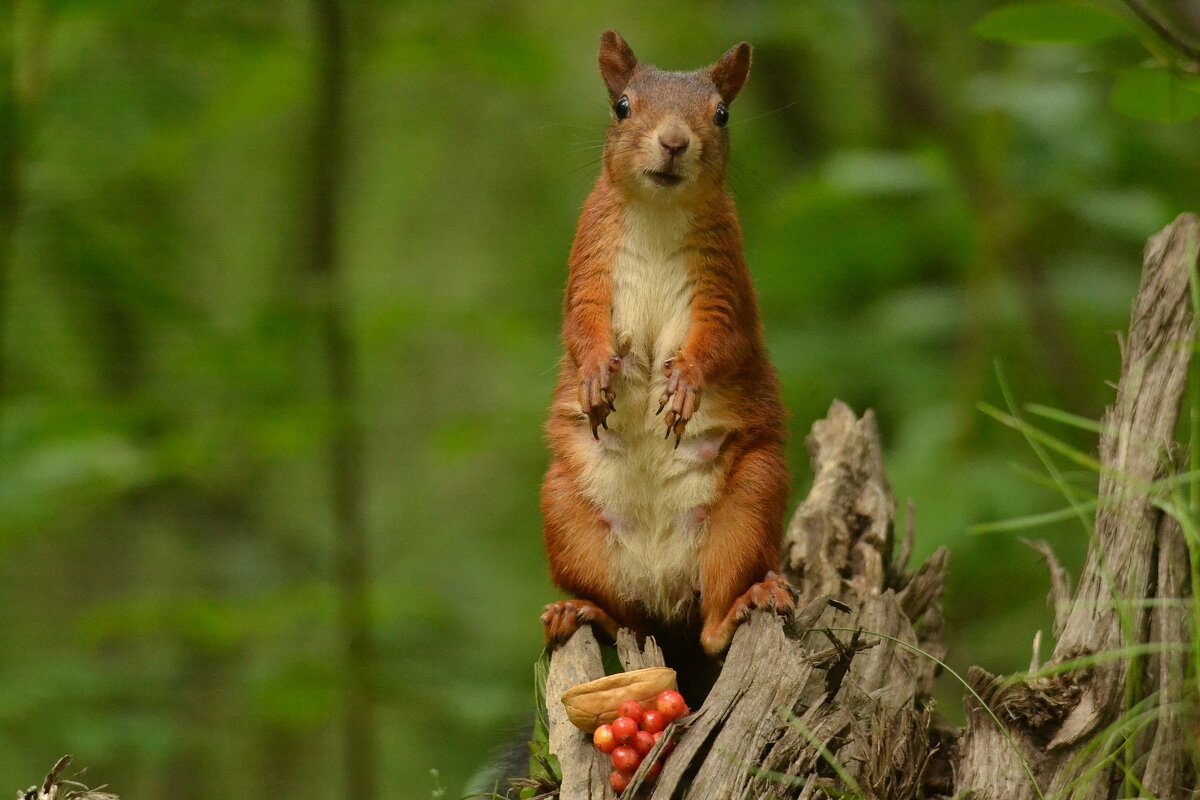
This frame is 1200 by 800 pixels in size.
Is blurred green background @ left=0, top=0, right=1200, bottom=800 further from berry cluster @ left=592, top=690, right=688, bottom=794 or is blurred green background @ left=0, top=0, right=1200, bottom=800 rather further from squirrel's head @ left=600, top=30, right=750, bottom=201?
berry cluster @ left=592, top=690, right=688, bottom=794

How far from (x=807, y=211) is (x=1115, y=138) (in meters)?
1.17

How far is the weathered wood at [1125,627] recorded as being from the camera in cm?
216

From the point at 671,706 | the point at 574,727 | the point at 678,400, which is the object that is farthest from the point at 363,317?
Answer: the point at 671,706

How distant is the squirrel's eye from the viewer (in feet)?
9.66

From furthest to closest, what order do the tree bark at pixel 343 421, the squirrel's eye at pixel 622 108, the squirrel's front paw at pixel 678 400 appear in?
the tree bark at pixel 343 421, the squirrel's eye at pixel 622 108, the squirrel's front paw at pixel 678 400

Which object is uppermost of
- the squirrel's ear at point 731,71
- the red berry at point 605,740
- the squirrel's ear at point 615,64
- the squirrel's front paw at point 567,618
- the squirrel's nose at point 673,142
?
the squirrel's ear at point 615,64

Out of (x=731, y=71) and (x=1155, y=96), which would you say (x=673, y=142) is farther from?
(x=1155, y=96)

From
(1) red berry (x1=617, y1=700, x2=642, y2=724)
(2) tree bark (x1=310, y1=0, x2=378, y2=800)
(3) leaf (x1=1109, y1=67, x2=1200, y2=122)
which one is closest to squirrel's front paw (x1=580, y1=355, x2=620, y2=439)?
(1) red berry (x1=617, y1=700, x2=642, y2=724)

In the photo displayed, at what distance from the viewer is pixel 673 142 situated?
2.70 metres

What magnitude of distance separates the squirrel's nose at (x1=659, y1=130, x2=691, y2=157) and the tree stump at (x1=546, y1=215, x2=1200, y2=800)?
0.98m

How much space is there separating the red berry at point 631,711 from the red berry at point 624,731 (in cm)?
2

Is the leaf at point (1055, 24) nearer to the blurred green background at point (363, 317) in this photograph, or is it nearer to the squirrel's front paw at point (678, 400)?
the squirrel's front paw at point (678, 400)

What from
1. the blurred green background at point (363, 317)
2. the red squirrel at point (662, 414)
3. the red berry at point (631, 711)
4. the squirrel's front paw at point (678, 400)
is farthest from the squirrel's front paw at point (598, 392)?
the blurred green background at point (363, 317)

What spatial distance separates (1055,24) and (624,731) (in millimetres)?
1489
